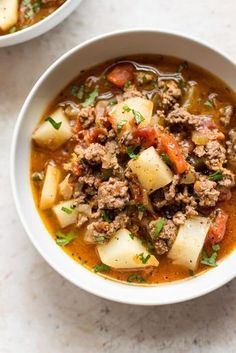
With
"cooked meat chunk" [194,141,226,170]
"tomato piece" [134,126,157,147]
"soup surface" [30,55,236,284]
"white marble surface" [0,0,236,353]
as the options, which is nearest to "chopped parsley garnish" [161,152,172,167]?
"soup surface" [30,55,236,284]

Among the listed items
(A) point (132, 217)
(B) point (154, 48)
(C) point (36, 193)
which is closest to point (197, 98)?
(B) point (154, 48)

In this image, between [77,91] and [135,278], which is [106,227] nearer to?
[135,278]

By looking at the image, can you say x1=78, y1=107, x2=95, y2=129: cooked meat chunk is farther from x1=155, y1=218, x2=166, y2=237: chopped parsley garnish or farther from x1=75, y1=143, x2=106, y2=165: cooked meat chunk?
x1=155, y1=218, x2=166, y2=237: chopped parsley garnish

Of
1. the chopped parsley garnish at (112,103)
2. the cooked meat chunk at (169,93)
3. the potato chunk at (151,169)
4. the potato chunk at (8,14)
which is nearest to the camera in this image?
the potato chunk at (151,169)

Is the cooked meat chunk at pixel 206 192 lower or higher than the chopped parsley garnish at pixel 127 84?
lower

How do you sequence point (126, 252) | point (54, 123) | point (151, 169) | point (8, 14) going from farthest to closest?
point (8, 14) < point (54, 123) < point (126, 252) < point (151, 169)

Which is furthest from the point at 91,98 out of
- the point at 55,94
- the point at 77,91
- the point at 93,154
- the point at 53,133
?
the point at 93,154

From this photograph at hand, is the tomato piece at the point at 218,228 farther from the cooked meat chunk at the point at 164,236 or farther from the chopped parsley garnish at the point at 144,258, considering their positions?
the chopped parsley garnish at the point at 144,258

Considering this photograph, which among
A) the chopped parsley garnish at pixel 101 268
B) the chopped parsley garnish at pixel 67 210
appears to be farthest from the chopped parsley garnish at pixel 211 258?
the chopped parsley garnish at pixel 67 210
